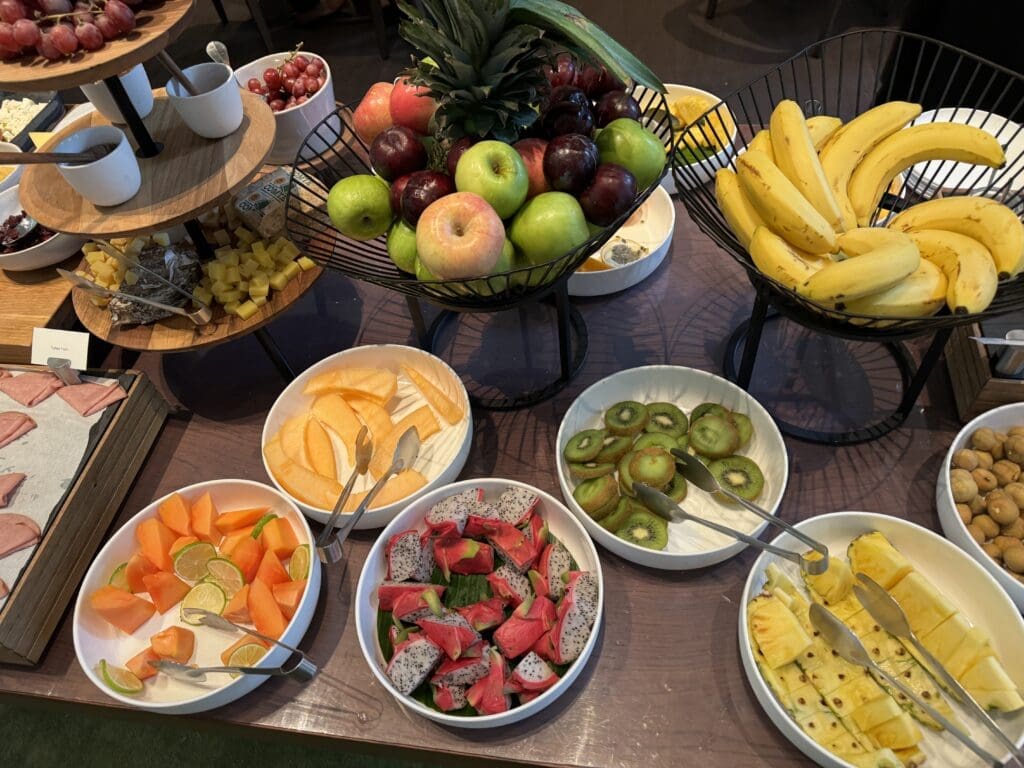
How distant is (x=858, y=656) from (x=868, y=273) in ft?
1.52

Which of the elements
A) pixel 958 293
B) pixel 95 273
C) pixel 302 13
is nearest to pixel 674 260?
pixel 958 293

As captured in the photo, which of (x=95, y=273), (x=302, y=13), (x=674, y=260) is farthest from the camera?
(x=302, y=13)

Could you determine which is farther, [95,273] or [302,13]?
[302,13]

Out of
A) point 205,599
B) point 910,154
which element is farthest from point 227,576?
point 910,154

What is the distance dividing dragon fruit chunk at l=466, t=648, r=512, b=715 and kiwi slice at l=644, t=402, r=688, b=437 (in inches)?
17.8

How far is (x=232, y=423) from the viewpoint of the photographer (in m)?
1.27

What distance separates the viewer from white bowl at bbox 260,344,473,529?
3.39ft

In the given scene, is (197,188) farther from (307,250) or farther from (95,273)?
(95,273)

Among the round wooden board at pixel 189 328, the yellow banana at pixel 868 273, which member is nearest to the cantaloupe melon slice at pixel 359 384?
the round wooden board at pixel 189 328

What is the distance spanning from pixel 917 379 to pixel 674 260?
1.75 feet

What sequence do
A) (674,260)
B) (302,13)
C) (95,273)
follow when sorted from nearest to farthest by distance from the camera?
(95,273) → (674,260) → (302,13)

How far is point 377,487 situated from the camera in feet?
3.25

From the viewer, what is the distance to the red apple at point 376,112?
1.07m

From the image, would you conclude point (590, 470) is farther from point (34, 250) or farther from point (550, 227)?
point (34, 250)
